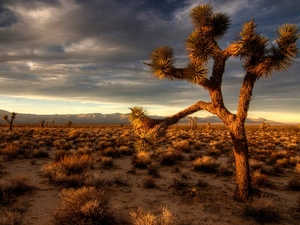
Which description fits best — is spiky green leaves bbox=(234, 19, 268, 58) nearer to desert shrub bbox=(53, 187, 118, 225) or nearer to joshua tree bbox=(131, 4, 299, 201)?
joshua tree bbox=(131, 4, 299, 201)

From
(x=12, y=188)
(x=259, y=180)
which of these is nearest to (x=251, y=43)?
(x=259, y=180)

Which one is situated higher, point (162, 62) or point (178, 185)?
point (162, 62)

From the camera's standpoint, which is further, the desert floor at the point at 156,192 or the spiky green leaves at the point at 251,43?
the spiky green leaves at the point at 251,43

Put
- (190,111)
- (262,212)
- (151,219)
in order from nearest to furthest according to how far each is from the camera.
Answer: (151,219)
(262,212)
(190,111)

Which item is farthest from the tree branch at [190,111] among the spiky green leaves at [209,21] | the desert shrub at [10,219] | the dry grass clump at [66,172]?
the desert shrub at [10,219]

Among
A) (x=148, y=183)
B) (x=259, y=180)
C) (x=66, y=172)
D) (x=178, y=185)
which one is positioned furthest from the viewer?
(x=259, y=180)

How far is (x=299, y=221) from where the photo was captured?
6309 mm

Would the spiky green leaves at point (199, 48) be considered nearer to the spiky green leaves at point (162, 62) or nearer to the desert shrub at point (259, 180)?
the spiky green leaves at point (162, 62)

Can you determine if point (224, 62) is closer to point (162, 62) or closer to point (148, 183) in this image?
point (162, 62)

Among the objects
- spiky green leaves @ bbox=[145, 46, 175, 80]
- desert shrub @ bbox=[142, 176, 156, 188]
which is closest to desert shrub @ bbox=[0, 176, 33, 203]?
desert shrub @ bbox=[142, 176, 156, 188]

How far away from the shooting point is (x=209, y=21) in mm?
7836

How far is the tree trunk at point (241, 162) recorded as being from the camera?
275 inches

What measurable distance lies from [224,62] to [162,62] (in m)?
1.92

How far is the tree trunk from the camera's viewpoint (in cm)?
697
